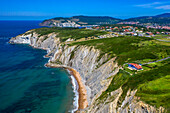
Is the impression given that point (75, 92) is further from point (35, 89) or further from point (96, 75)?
point (35, 89)

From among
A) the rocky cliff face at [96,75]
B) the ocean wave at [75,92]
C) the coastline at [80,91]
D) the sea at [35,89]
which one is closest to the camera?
the rocky cliff face at [96,75]

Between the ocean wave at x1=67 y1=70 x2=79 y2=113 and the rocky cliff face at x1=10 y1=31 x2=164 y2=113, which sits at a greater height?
the rocky cliff face at x1=10 y1=31 x2=164 y2=113

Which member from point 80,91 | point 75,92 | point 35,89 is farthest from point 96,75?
point 35,89

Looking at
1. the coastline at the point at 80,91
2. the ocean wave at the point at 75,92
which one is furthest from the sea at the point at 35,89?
the coastline at the point at 80,91

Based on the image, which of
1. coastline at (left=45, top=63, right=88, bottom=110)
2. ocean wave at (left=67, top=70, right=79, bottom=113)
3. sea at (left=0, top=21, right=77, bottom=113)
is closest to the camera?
ocean wave at (left=67, top=70, right=79, bottom=113)

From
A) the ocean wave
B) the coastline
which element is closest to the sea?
the ocean wave

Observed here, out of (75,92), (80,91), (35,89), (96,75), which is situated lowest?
(75,92)

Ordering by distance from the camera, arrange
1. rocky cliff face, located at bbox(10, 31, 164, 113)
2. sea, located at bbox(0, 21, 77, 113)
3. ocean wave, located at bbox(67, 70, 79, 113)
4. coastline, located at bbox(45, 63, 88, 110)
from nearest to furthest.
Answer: rocky cliff face, located at bbox(10, 31, 164, 113)
ocean wave, located at bbox(67, 70, 79, 113)
sea, located at bbox(0, 21, 77, 113)
coastline, located at bbox(45, 63, 88, 110)

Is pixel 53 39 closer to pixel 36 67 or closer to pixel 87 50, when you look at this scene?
→ pixel 36 67

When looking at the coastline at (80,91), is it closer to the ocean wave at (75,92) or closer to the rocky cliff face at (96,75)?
the ocean wave at (75,92)

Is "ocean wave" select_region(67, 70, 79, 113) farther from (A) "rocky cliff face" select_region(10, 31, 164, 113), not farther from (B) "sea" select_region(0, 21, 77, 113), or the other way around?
(A) "rocky cliff face" select_region(10, 31, 164, 113)
